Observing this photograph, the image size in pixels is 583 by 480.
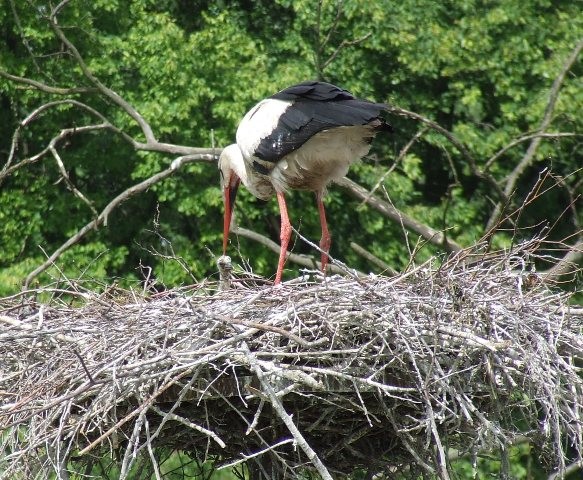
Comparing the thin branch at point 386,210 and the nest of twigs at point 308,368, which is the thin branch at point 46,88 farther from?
the nest of twigs at point 308,368

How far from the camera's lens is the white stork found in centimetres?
636

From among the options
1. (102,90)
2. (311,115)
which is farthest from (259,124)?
(102,90)

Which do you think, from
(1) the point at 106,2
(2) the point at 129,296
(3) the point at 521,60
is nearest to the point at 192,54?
(1) the point at 106,2

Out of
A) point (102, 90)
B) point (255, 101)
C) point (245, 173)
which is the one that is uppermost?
point (245, 173)

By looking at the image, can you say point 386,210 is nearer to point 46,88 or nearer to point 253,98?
point 253,98

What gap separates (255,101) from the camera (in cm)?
1123

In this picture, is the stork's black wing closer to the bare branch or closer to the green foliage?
the bare branch

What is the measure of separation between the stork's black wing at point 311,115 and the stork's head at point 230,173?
2.29 ft

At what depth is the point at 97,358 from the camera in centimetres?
490

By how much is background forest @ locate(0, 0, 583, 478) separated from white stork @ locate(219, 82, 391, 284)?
3582 millimetres

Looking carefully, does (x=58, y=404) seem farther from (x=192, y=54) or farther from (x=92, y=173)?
(x=92, y=173)

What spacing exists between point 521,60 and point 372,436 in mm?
7123

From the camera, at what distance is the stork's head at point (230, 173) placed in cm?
750

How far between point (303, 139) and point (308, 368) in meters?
2.24
